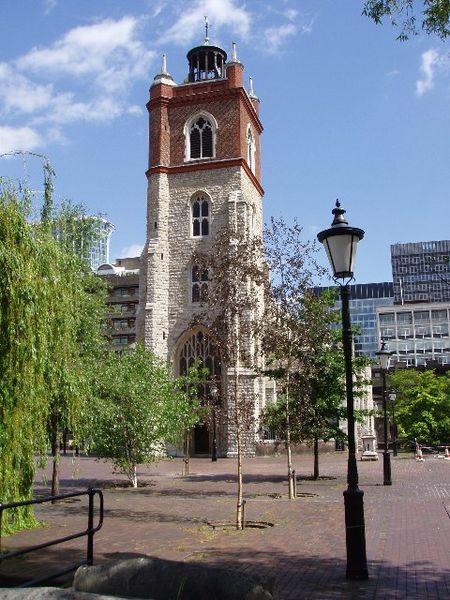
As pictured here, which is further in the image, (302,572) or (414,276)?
(414,276)

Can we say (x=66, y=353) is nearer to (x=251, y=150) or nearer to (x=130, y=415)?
(x=130, y=415)

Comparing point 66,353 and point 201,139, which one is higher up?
point 201,139

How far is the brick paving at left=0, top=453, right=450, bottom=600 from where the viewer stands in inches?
315

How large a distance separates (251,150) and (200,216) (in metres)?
7.81

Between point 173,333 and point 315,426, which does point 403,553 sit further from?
point 173,333

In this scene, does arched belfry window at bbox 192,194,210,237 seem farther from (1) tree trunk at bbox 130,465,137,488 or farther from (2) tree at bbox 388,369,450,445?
(1) tree trunk at bbox 130,465,137,488

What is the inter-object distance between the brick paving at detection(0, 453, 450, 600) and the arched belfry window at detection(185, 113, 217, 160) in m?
27.4

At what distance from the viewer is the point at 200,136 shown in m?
44.3

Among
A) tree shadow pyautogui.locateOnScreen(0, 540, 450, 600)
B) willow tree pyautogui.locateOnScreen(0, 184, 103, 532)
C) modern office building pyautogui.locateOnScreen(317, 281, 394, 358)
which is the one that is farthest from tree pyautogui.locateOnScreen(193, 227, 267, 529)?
modern office building pyautogui.locateOnScreen(317, 281, 394, 358)

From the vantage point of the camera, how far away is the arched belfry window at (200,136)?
145ft

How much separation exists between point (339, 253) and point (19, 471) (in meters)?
6.61

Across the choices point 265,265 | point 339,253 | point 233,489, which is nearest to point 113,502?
point 233,489

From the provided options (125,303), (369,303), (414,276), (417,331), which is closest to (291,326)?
(125,303)

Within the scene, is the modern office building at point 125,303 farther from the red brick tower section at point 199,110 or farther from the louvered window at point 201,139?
the louvered window at point 201,139
